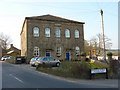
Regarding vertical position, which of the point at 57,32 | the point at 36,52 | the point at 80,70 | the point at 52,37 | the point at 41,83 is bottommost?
the point at 41,83

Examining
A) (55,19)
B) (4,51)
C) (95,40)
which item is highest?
(55,19)

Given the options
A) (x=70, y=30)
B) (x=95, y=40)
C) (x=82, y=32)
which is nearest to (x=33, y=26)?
(x=70, y=30)

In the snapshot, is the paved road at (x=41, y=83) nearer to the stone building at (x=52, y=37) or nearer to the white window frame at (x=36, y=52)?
the white window frame at (x=36, y=52)

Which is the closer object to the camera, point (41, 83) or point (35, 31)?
point (41, 83)

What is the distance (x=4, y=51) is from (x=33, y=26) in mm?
48877

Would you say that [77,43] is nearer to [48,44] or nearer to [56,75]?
[48,44]

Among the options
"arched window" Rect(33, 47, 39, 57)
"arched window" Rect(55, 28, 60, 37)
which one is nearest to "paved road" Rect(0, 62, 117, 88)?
"arched window" Rect(33, 47, 39, 57)

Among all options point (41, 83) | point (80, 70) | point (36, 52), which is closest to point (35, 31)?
point (36, 52)

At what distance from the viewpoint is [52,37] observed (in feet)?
123

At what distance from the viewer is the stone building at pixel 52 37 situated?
3553cm

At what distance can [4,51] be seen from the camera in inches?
3137

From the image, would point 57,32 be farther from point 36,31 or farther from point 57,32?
point 36,31

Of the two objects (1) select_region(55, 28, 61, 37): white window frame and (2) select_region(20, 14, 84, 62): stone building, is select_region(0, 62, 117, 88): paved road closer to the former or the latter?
(2) select_region(20, 14, 84, 62): stone building

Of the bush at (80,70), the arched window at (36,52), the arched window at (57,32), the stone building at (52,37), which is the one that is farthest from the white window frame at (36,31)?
the bush at (80,70)
